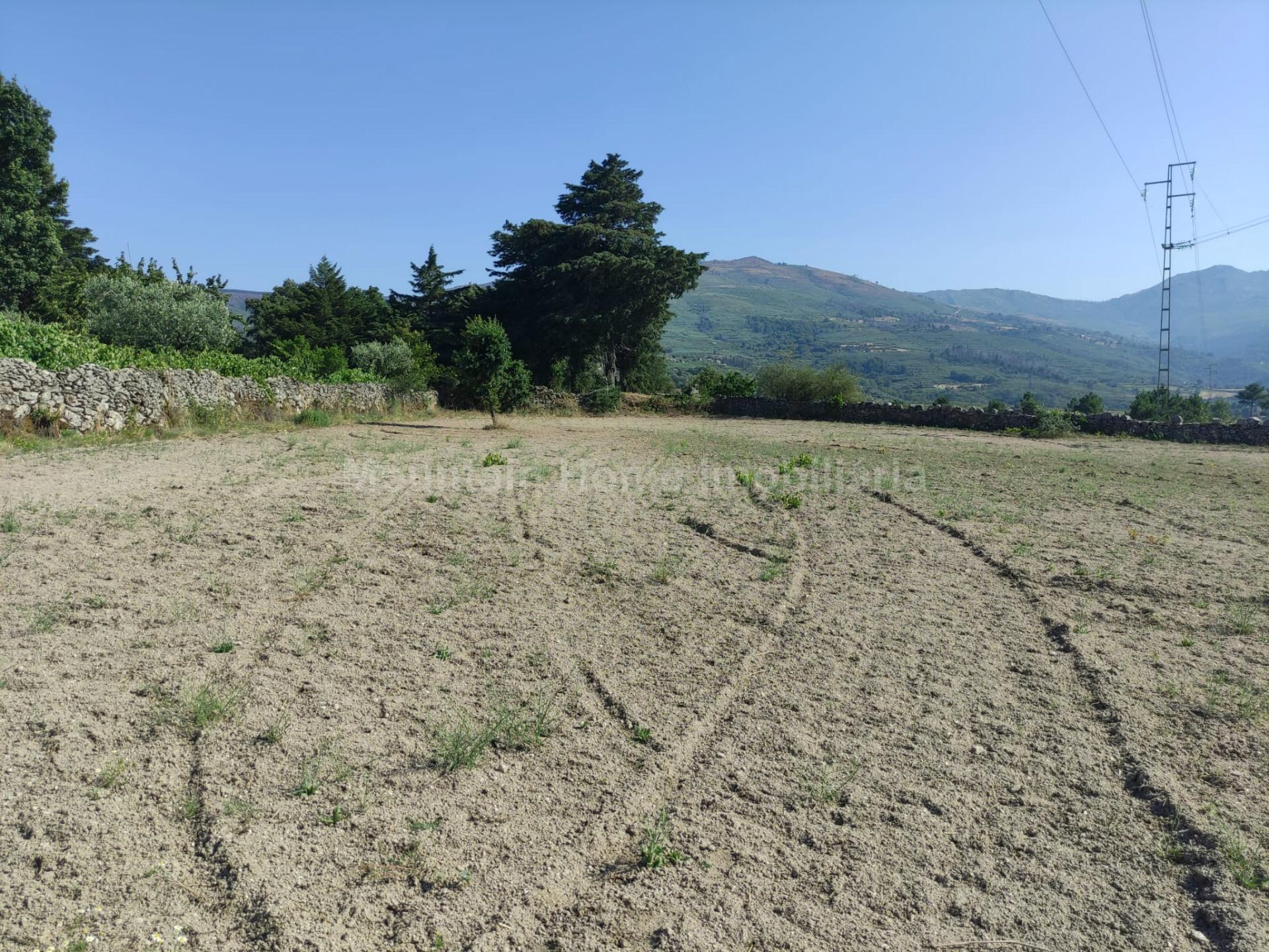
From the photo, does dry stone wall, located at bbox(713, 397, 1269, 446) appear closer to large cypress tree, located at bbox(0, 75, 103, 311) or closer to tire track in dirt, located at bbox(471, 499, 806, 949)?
tire track in dirt, located at bbox(471, 499, 806, 949)

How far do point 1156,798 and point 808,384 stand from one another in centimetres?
3104

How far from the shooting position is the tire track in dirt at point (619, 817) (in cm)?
281

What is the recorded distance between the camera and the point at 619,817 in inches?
136

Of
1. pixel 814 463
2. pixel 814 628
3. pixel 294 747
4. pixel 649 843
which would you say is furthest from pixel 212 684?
pixel 814 463

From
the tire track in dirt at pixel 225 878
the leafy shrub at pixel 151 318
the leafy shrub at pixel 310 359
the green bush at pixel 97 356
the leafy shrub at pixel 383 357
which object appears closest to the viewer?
the tire track in dirt at pixel 225 878

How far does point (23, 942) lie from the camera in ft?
8.36

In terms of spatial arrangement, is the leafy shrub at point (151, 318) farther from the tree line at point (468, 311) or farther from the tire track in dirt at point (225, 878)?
the tire track in dirt at point (225, 878)

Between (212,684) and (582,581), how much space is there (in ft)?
10.1

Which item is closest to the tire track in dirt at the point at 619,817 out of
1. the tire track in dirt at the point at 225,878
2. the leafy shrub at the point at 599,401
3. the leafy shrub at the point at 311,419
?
the tire track in dirt at the point at 225,878

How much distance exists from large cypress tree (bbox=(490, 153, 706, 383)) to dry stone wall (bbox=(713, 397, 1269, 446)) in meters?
6.78

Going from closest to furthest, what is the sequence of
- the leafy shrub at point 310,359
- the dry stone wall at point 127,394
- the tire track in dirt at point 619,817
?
1. the tire track in dirt at point 619,817
2. the dry stone wall at point 127,394
3. the leafy shrub at point 310,359

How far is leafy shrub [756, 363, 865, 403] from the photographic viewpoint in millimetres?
33375

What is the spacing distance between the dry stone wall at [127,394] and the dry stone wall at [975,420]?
18973 millimetres

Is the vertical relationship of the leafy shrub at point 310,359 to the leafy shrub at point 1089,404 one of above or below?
above
